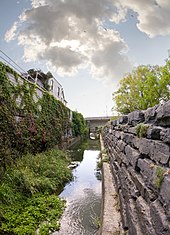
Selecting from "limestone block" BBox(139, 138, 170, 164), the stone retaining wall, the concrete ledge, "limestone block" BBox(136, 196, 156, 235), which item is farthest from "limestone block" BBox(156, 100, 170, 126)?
the concrete ledge

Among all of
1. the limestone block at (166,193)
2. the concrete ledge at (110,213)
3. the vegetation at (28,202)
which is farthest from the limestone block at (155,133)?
the vegetation at (28,202)

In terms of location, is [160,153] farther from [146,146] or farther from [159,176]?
[146,146]

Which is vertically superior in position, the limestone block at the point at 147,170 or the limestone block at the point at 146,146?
the limestone block at the point at 146,146

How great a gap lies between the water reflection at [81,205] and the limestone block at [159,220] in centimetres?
246

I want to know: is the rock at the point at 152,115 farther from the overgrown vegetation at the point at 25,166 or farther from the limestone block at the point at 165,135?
the overgrown vegetation at the point at 25,166

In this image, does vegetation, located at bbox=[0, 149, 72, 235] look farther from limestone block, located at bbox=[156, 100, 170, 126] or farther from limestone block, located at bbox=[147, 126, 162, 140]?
limestone block, located at bbox=[156, 100, 170, 126]

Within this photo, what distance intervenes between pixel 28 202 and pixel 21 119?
3.72m

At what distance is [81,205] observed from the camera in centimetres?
512

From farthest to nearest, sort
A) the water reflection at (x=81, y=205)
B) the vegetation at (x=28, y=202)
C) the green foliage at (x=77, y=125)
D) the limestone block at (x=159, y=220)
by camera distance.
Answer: the green foliage at (x=77, y=125) → the water reflection at (x=81, y=205) → the vegetation at (x=28, y=202) → the limestone block at (x=159, y=220)

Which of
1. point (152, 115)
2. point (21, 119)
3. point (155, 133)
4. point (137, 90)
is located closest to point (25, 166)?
point (21, 119)

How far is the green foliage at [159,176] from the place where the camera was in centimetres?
166

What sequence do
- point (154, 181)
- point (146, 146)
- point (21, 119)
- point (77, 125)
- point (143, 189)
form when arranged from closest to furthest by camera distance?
point (154, 181)
point (143, 189)
point (146, 146)
point (21, 119)
point (77, 125)

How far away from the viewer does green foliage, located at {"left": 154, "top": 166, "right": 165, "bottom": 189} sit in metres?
1.66

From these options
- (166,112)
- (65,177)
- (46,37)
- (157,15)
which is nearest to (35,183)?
(65,177)
